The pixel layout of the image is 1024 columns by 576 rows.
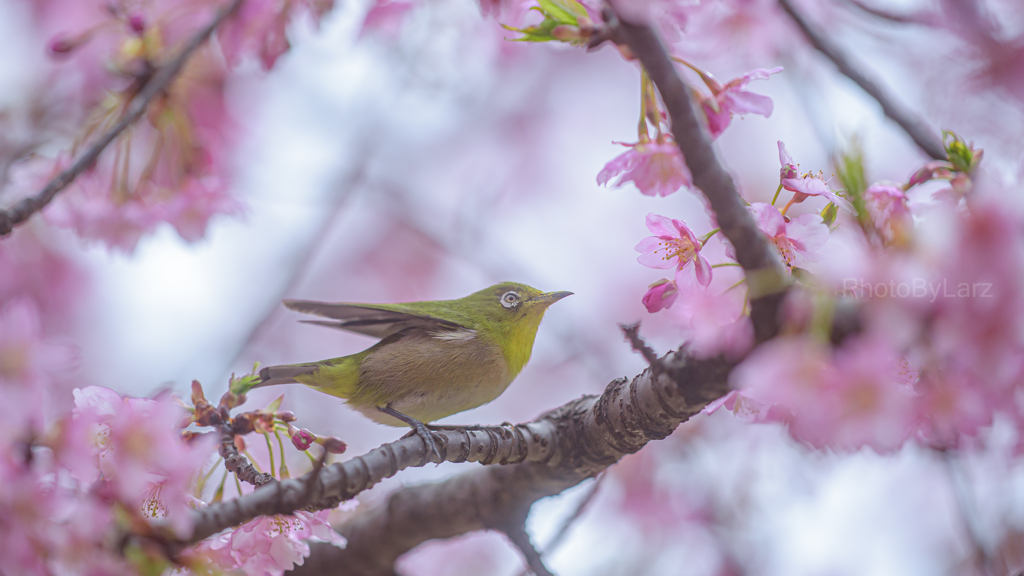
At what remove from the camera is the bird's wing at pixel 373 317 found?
260cm

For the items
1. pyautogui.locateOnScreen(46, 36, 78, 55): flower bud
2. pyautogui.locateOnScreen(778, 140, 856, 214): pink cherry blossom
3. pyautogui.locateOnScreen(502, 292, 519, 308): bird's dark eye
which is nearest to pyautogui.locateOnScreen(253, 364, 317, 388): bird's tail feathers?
pyautogui.locateOnScreen(502, 292, 519, 308): bird's dark eye

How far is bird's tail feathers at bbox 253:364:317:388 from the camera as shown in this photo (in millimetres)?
2344

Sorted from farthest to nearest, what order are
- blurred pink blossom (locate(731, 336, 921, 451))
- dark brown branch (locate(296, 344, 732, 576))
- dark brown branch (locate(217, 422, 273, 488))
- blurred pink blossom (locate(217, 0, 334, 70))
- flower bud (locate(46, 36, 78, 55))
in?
blurred pink blossom (locate(217, 0, 334, 70)), flower bud (locate(46, 36, 78, 55)), dark brown branch (locate(217, 422, 273, 488)), dark brown branch (locate(296, 344, 732, 576)), blurred pink blossom (locate(731, 336, 921, 451))

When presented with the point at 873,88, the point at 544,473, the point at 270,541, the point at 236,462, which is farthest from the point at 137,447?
the point at 873,88

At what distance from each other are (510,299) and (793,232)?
177cm

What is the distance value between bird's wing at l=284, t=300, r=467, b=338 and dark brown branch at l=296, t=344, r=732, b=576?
690mm

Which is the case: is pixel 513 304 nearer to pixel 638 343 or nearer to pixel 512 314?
pixel 512 314

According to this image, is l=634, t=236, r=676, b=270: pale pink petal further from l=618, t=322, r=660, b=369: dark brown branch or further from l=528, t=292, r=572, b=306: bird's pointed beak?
l=528, t=292, r=572, b=306: bird's pointed beak

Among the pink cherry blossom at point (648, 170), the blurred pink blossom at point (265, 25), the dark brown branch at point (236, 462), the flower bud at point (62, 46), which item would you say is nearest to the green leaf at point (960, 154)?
the pink cherry blossom at point (648, 170)

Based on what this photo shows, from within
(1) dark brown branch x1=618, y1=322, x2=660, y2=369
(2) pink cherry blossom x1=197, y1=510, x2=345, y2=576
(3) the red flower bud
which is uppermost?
(3) the red flower bud

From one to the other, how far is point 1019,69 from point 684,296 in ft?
4.57

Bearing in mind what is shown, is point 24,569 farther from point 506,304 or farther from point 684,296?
point 506,304

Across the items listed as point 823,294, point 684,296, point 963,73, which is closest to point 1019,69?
point 963,73

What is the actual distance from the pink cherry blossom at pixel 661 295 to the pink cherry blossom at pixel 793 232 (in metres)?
0.27
